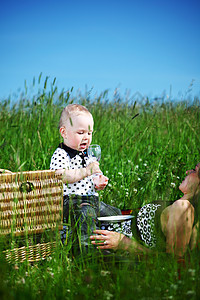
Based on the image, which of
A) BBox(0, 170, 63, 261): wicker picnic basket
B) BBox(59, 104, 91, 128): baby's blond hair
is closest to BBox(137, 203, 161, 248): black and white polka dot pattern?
BBox(0, 170, 63, 261): wicker picnic basket

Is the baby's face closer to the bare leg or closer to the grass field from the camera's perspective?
the grass field

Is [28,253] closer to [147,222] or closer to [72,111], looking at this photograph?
[147,222]

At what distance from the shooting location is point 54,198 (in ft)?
7.28

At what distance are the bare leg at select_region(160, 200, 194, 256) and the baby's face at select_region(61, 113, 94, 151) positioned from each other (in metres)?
1.03

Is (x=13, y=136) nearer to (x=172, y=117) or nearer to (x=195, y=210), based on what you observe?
(x=172, y=117)

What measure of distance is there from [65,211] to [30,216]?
1.20ft

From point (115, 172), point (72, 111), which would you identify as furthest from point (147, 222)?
point (115, 172)

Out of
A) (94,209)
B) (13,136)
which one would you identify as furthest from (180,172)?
(13,136)

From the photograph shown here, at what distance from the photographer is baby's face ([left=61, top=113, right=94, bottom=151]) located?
2656 mm

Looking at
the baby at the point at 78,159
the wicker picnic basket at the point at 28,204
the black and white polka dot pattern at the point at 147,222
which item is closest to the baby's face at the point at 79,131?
the baby at the point at 78,159

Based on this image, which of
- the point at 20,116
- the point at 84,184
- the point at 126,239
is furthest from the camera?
the point at 20,116

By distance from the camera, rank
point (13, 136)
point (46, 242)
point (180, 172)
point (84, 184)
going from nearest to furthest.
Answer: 1. point (46, 242)
2. point (84, 184)
3. point (180, 172)
4. point (13, 136)

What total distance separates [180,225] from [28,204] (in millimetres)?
902

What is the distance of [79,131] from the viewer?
2668 millimetres
